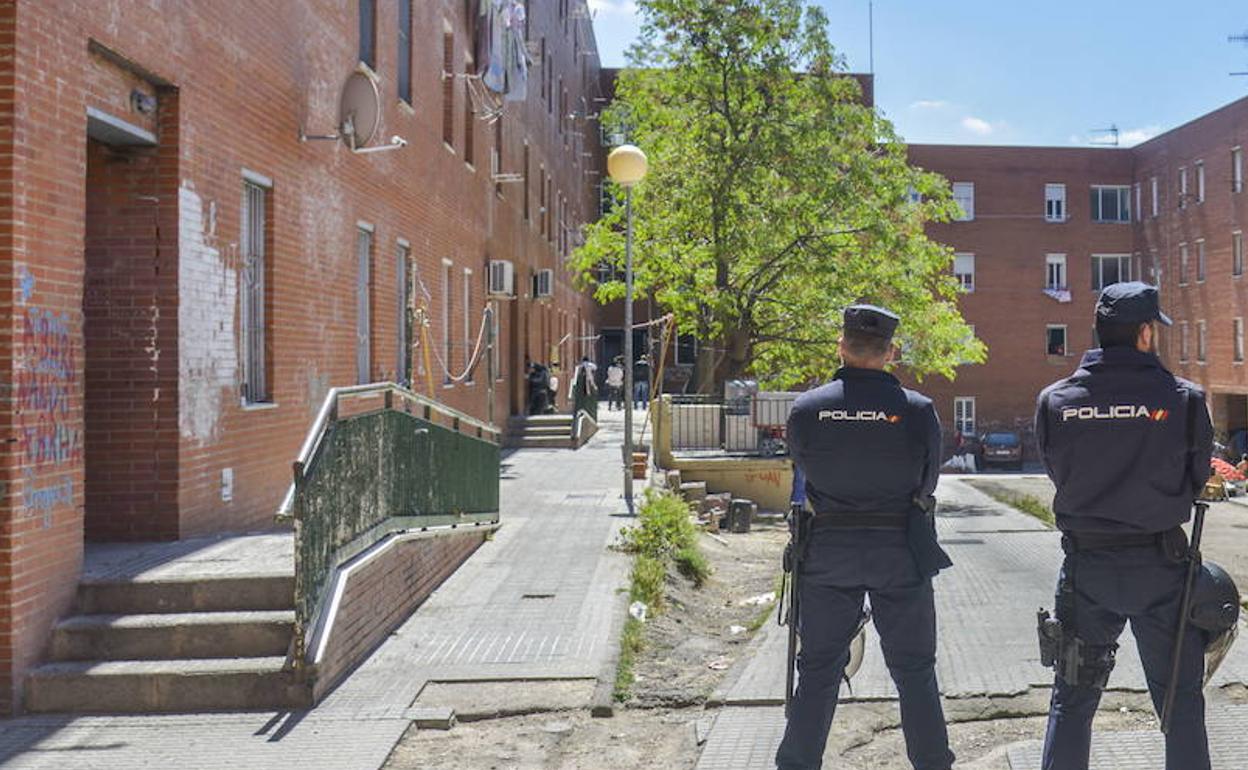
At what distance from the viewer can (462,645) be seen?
7.56 meters

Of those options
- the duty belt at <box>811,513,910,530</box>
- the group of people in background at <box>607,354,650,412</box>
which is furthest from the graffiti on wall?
the group of people in background at <box>607,354,650,412</box>

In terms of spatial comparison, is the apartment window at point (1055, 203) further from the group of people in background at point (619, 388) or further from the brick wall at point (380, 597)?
the brick wall at point (380, 597)

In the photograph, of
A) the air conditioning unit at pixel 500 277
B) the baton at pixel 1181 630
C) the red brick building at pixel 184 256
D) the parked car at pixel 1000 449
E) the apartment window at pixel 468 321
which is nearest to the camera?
the baton at pixel 1181 630

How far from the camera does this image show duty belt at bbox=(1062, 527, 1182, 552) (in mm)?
4320

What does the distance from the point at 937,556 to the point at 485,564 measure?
21.1ft

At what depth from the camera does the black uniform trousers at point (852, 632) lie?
4605 millimetres

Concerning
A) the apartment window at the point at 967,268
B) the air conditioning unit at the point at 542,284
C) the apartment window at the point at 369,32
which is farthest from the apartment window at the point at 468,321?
the apartment window at the point at 967,268

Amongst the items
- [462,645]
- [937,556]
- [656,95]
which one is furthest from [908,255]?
[937,556]

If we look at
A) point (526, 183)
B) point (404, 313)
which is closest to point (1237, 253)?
point (526, 183)

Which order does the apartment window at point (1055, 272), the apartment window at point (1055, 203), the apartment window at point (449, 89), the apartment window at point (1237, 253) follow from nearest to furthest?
1. the apartment window at point (449, 89)
2. the apartment window at point (1237, 253)
3. the apartment window at point (1055, 272)
4. the apartment window at point (1055, 203)

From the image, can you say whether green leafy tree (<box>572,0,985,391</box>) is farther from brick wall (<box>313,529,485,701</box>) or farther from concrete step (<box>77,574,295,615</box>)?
concrete step (<box>77,574,295,615</box>)

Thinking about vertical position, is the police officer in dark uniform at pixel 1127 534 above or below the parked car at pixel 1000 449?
above

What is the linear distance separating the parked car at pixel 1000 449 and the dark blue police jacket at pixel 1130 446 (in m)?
45.9

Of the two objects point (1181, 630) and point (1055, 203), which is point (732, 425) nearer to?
point (1181, 630)
